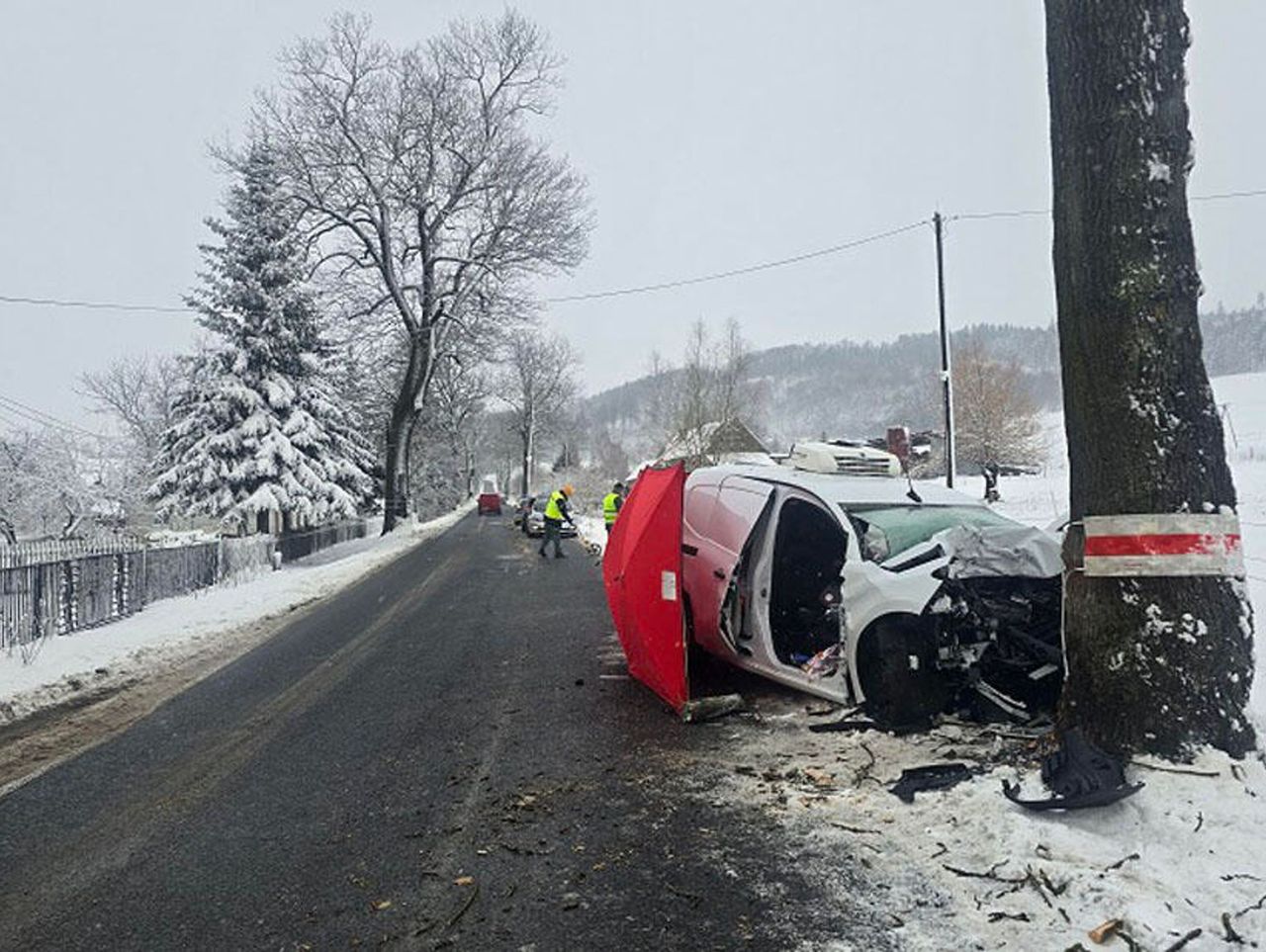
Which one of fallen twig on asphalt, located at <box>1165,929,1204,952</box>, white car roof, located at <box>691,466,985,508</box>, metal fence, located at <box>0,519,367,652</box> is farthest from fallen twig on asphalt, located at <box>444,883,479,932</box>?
metal fence, located at <box>0,519,367,652</box>

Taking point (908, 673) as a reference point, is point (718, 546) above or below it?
above

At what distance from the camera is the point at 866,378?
5615 inches

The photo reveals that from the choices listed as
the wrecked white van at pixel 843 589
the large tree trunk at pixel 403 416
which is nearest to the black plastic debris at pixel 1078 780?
the wrecked white van at pixel 843 589

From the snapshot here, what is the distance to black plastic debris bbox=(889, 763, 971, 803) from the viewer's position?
4535 millimetres

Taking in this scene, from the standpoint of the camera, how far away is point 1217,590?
4098mm

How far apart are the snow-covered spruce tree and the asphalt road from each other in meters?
20.0

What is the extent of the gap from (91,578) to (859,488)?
10249 mm

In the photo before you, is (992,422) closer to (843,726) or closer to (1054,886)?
(843,726)

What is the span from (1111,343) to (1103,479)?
64cm

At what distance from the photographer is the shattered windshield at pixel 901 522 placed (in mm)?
6238

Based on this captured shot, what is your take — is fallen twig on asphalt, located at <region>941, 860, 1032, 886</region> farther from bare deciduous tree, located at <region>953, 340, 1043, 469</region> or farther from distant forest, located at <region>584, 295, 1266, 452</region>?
distant forest, located at <region>584, 295, 1266, 452</region>

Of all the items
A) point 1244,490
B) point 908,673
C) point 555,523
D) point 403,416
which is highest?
point 403,416

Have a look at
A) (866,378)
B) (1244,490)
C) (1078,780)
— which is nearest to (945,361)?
(1244,490)

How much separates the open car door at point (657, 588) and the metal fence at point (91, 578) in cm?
738
